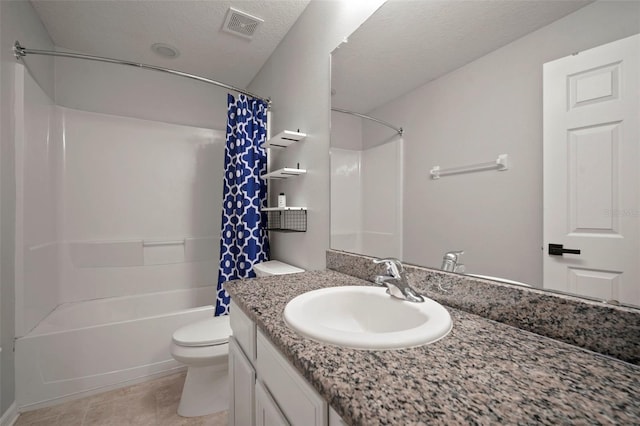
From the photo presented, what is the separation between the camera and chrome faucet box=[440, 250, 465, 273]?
83 centimetres

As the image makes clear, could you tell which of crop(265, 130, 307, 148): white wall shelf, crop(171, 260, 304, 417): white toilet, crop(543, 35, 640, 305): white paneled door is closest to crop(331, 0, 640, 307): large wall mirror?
crop(543, 35, 640, 305): white paneled door

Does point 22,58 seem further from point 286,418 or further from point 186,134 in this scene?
point 286,418

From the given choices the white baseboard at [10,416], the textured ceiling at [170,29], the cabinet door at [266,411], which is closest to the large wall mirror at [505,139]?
the cabinet door at [266,411]

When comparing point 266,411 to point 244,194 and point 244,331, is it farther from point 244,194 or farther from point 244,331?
point 244,194

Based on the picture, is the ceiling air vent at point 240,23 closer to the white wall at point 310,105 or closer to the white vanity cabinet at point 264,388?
the white wall at point 310,105

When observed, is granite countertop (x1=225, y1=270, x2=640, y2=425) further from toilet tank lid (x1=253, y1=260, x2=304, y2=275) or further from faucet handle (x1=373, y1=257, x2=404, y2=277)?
toilet tank lid (x1=253, y1=260, x2=304, y2=275)

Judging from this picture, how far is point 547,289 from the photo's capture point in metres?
0.63

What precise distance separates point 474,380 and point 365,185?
0.92m

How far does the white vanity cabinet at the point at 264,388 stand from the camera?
528mm

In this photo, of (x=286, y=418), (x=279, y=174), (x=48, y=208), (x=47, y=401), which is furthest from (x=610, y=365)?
(x=48, y=208)

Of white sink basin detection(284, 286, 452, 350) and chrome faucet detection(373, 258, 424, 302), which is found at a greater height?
chrome faucet detection(373, 258, 424, 302)

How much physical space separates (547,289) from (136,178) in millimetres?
2946

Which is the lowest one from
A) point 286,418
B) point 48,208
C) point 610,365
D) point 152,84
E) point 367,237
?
point 286,418

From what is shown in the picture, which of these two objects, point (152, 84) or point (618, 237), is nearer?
point (618, 237)
